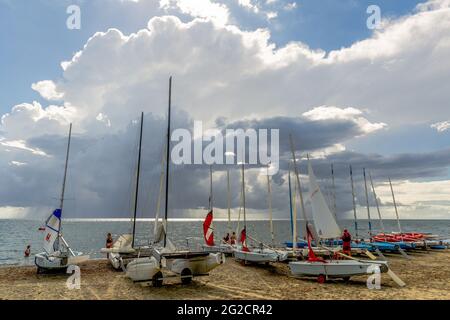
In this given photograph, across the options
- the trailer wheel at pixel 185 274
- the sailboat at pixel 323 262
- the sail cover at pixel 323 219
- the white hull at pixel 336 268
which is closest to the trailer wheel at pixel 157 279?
the trailer wheel at pixel 185 274

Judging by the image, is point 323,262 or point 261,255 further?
point 261,255

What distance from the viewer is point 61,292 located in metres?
14.9

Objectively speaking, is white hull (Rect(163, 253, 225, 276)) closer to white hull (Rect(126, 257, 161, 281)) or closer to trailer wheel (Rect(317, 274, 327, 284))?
white hull (Rect(126, 257, 161, 281))

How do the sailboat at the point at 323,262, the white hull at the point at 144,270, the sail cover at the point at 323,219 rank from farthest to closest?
the sail cover at the point at 323,219, the sailboat at the point at 323,262, the white hull at the point at 144,270

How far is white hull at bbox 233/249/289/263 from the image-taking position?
22531 mm

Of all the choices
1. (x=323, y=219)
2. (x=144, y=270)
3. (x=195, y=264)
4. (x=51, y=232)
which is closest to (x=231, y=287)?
(x=195, y=264)

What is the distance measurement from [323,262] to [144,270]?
9783 millimetres

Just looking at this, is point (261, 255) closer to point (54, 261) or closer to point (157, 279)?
point (157, 279)

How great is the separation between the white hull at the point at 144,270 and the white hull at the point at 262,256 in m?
10.2

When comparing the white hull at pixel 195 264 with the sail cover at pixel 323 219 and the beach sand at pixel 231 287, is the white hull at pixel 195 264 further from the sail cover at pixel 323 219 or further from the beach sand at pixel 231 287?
the sail cover at pixel 323 219

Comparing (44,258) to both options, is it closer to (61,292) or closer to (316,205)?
(61,292)

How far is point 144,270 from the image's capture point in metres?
15.4

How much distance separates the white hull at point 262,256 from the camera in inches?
887
